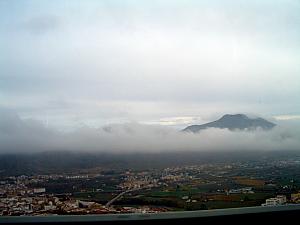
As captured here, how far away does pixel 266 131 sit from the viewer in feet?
7.53

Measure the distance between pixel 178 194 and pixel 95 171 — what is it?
0.63m

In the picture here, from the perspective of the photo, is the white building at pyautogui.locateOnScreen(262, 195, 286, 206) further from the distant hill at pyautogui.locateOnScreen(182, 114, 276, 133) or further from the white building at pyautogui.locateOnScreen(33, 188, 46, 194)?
the white building at pyautogui.locateOnScreen(33, 188, 46, 194)

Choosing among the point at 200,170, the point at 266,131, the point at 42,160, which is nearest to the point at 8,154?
the point at 42,160

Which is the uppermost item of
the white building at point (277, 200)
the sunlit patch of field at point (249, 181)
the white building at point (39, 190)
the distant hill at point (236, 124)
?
the distant hill at point (236, 124)

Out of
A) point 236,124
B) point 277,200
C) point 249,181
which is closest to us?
point 277,200

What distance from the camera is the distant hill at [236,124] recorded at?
94.0 inches

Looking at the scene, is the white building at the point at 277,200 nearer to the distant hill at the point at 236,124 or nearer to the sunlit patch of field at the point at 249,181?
the sunlit patch of field at the point at 249,181

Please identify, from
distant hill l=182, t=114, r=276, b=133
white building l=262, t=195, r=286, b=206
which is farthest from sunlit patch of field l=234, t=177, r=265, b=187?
distant hill l=182, t=114, r=276, b=133

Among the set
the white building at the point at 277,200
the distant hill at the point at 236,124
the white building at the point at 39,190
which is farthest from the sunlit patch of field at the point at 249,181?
the white building at the point at 39,190

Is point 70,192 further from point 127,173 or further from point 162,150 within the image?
point 162,150

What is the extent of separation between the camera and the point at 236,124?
2428 mm

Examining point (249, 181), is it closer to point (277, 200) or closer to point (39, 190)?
point (277, 200)

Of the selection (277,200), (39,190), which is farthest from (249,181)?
(39,190)

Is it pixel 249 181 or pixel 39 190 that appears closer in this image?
pixel 39 190
